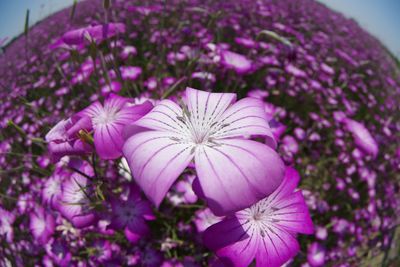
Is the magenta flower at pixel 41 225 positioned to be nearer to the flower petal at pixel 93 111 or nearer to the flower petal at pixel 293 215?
the flower petal at pixel 93 111

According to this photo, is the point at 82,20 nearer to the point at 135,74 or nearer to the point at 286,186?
the point at 135,74

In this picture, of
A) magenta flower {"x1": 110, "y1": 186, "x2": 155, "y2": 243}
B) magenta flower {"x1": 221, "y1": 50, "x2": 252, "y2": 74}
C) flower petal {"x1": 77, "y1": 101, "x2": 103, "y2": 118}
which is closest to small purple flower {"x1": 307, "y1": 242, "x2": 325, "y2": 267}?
magenta flower {"x1": 110, "y1": 186, "x2": 155, "y2": 243}

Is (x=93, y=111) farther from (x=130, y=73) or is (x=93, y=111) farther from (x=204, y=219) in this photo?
(x=130, y=73)

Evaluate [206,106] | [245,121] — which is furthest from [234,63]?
[245,121]

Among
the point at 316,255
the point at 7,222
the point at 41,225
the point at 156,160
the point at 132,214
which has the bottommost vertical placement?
the point at 316,255

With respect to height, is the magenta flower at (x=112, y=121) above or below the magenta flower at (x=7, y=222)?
above

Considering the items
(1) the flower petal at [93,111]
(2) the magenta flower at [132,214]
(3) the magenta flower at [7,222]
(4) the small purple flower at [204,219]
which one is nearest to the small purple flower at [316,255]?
(4) the small purple flower at [204,219]
